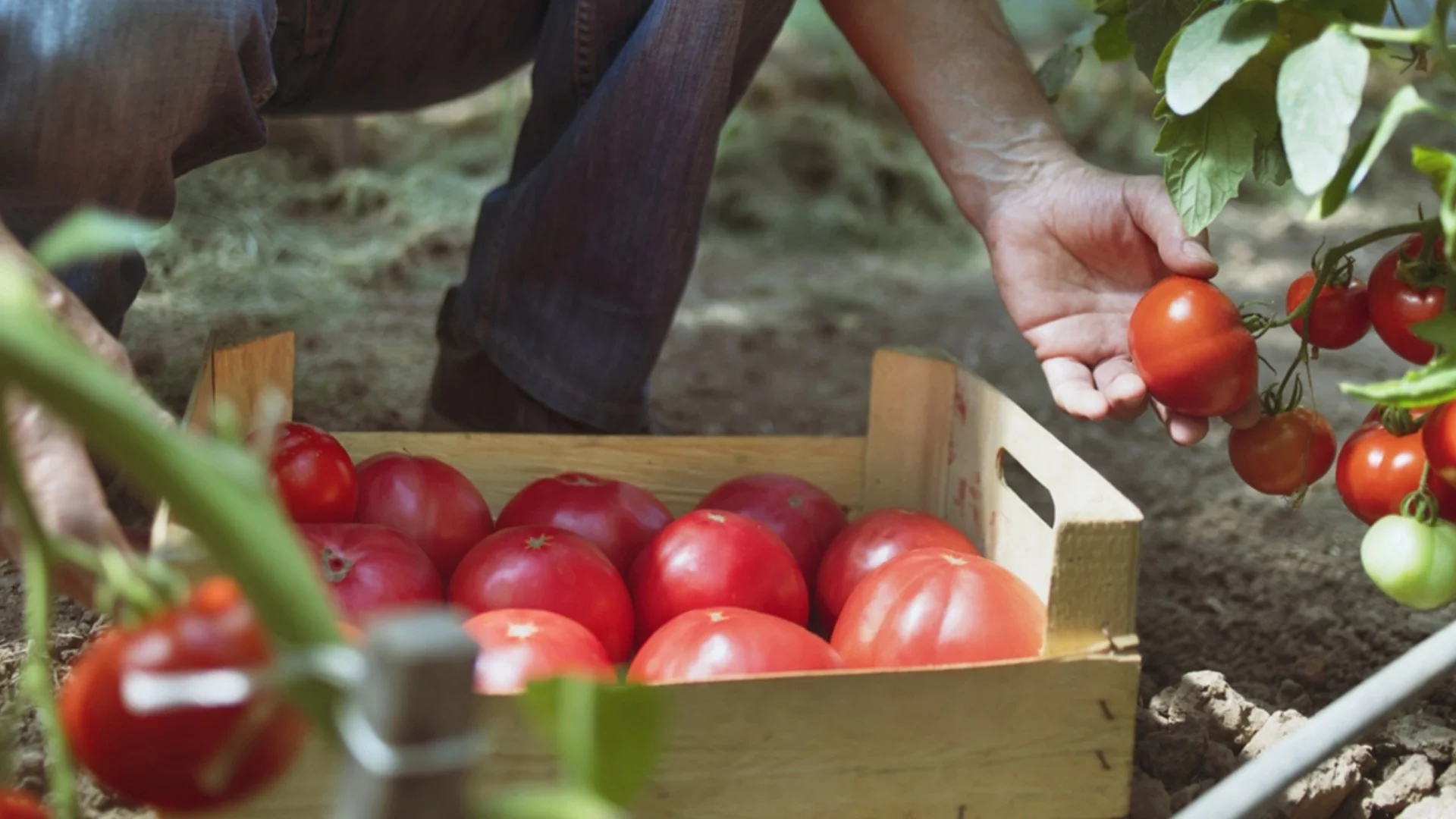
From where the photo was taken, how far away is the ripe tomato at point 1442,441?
1033 mm

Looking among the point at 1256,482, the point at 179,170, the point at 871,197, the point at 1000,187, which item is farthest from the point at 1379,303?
the point at 871,197

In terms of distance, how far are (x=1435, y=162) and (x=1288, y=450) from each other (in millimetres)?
Result: 309

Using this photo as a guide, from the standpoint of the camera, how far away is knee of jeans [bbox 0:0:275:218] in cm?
124

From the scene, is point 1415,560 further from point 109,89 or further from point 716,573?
point 109,89

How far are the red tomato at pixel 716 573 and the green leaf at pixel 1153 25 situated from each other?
591 millimetres

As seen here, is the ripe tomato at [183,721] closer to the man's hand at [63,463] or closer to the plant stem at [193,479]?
the plant stem at [193,479]

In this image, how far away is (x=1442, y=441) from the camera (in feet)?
3.43

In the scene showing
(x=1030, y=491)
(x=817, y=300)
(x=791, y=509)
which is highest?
(x=791, y=509)

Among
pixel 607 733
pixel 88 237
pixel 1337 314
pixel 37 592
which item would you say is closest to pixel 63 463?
pixel 37 592

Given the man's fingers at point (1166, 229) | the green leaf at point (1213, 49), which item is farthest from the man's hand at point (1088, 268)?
the green leaf at point (1213, 49)

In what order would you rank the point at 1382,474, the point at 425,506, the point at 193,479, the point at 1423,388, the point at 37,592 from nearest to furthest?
the point at 193,479 < the point at 37,592 < the point at 1423,388 < the point at 1382,474 < the point at 425,506

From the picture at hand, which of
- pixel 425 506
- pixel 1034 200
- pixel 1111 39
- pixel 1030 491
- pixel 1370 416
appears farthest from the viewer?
pixel 1030 491

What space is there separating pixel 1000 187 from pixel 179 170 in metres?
0.88

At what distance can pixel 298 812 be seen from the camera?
0.89m
